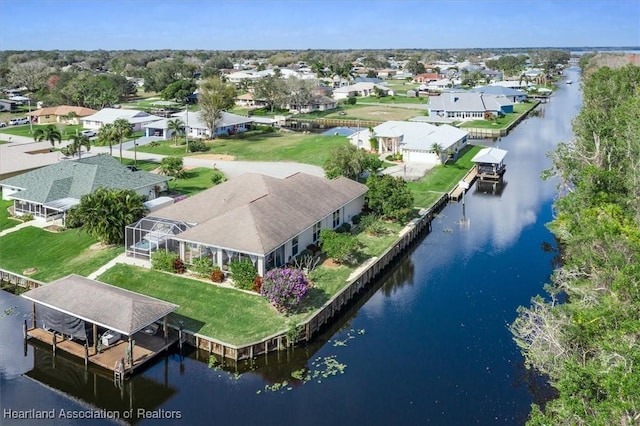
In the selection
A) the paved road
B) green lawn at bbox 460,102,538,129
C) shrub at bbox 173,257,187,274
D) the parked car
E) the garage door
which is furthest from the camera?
the parked car

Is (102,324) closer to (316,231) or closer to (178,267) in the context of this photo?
(178,267)

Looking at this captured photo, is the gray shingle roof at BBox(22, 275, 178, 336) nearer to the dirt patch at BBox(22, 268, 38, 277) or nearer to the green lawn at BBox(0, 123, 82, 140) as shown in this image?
the dirt patch at BBox(22, 268, 38, 277)

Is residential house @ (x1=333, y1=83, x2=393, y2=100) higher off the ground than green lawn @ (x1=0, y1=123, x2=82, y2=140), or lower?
higher

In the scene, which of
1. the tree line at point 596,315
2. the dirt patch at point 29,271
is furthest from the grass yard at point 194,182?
the tree line at point 596,315

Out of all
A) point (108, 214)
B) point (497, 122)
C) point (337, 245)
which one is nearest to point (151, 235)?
point (108, 214)

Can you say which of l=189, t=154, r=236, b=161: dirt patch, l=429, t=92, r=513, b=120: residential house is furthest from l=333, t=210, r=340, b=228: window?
l=429, t=92, r=513, b=120: residential house

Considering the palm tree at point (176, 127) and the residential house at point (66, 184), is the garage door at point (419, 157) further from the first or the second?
the palm tree at point (176, 127)
